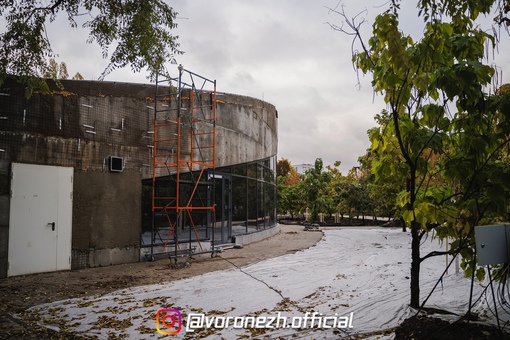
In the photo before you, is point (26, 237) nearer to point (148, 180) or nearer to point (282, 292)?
point (148, 180)

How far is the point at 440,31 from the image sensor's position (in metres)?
4.10

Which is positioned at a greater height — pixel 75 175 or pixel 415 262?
pixel 75 175

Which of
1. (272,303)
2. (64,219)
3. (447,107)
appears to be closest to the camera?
(447,107)

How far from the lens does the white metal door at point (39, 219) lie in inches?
338

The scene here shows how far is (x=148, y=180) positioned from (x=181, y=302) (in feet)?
17.7

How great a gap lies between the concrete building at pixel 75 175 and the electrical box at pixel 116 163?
3 cm

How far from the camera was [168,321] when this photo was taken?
5.47 meters

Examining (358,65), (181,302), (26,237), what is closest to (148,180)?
(26,237)

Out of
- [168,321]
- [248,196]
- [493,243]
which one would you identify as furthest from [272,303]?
[248,196]

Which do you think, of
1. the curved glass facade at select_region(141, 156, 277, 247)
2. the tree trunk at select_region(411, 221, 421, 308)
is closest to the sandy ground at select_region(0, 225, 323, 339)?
the curved glass facade at select_region(141, 156, 277, 247)

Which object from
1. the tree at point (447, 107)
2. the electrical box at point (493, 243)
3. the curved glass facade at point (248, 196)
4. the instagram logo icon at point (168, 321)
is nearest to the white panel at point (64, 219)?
the instagram logo icon at point (168, 321)

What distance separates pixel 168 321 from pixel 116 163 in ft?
19.5

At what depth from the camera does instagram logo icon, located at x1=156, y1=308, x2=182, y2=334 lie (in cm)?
511

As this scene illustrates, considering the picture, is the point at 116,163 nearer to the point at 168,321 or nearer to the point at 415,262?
the point at 168,321
